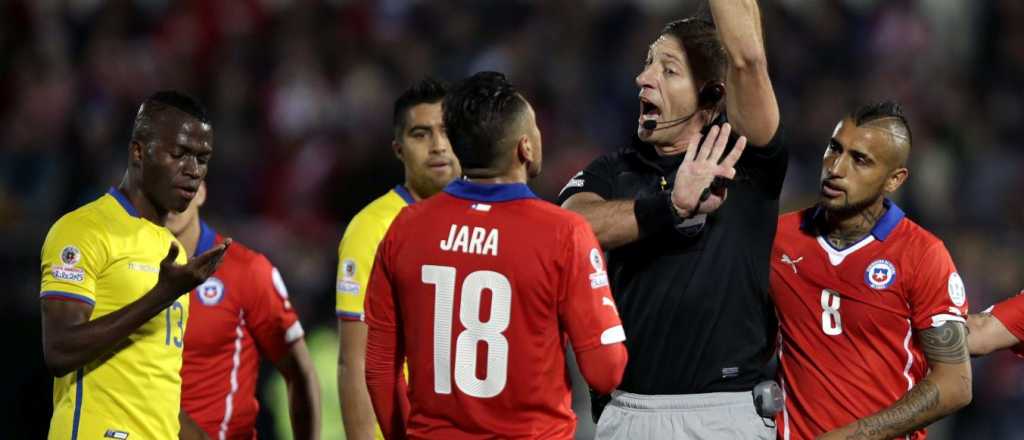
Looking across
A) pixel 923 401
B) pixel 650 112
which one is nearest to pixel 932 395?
pixel 923 401

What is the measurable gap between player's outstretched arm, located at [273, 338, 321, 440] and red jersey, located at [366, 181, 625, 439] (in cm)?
253

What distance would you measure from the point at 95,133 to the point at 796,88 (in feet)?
20.3

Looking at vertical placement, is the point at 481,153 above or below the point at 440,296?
above

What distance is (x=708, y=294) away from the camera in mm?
4906

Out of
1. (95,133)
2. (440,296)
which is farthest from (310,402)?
(95,133)

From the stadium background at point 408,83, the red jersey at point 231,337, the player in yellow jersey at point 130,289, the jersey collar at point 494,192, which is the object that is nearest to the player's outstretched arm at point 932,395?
the jersey collar at point 494,192

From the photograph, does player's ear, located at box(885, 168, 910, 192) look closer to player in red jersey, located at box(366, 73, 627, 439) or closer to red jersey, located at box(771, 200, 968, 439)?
red jersey, located at box(771, 200, 968, 439)

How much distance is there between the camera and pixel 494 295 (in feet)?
14.9

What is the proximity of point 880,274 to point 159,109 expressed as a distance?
116 inches

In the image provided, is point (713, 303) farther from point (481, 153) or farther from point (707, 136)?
point (481, 153)

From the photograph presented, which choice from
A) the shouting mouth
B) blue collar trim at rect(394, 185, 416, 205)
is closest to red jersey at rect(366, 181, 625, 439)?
the shouting mouth

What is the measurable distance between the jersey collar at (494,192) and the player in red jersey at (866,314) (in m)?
1.54

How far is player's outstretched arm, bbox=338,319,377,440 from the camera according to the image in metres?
6.46

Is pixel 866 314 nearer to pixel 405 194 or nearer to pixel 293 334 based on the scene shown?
pixel 405 194
